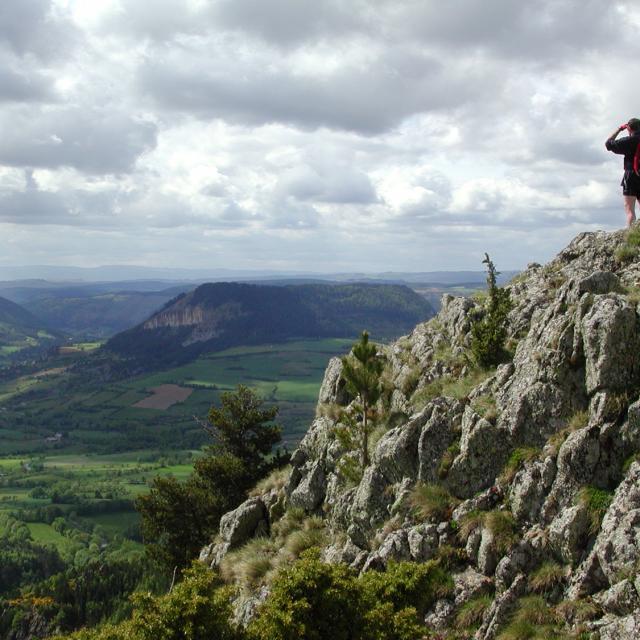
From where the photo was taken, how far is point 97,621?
102 metres

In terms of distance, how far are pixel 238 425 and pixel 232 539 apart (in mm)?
10869

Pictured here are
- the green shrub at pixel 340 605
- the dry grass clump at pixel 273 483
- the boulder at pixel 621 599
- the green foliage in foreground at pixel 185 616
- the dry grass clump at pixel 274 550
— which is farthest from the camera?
the dry grass clump at pixel 273 483

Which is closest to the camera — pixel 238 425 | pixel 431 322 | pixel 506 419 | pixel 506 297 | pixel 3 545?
pixel 506 419

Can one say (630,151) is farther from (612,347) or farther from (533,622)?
(533,622)

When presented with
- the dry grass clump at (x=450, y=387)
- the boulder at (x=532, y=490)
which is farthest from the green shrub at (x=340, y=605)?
the dry grass clump at (x=450, y=387)

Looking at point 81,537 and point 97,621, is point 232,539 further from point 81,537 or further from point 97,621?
point 81,537

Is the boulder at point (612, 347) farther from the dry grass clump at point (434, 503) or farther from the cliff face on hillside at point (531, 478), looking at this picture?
the dry grass clump at point (434, 503)

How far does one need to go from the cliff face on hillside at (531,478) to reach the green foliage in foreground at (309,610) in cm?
181

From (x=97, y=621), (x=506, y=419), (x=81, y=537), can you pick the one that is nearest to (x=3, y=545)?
(x=81, y=537)

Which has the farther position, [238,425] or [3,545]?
[3,545]

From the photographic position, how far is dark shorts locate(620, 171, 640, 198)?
24087 mm

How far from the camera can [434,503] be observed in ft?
68.0

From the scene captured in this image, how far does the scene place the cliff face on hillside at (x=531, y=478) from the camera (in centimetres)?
1599

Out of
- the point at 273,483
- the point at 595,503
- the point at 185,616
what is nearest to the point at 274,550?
the point at 273,483
